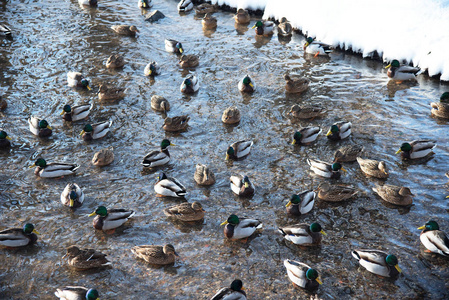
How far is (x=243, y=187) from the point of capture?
973cm

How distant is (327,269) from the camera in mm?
7945

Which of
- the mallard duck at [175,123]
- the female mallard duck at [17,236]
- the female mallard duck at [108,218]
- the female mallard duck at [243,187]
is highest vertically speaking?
the mallard duck at [175,123]

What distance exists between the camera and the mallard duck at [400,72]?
14.1 m

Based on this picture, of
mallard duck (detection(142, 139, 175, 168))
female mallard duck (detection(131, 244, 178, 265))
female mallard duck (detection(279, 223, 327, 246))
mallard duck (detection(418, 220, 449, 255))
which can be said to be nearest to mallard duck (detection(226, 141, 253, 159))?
mallard duck (detection(142, 139, 175, 168))

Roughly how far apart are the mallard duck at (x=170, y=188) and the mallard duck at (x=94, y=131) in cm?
296

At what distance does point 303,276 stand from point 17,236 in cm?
530

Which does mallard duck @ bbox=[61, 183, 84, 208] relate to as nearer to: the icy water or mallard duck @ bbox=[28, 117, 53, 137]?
the icy water

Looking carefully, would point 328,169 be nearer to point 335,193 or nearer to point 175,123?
point 335,193

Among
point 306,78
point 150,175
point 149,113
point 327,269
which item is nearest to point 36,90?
point 149,113

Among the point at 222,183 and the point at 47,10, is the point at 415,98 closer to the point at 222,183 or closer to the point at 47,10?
the point at 222,183

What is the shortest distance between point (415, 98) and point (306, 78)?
10.7ft

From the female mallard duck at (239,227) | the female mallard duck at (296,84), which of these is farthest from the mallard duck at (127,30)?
the female mallard duck at (239,227)

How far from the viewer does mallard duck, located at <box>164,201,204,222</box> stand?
9.11 metres

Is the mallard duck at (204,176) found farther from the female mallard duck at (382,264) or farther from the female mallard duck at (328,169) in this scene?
the female mallard duck at (382,264)
